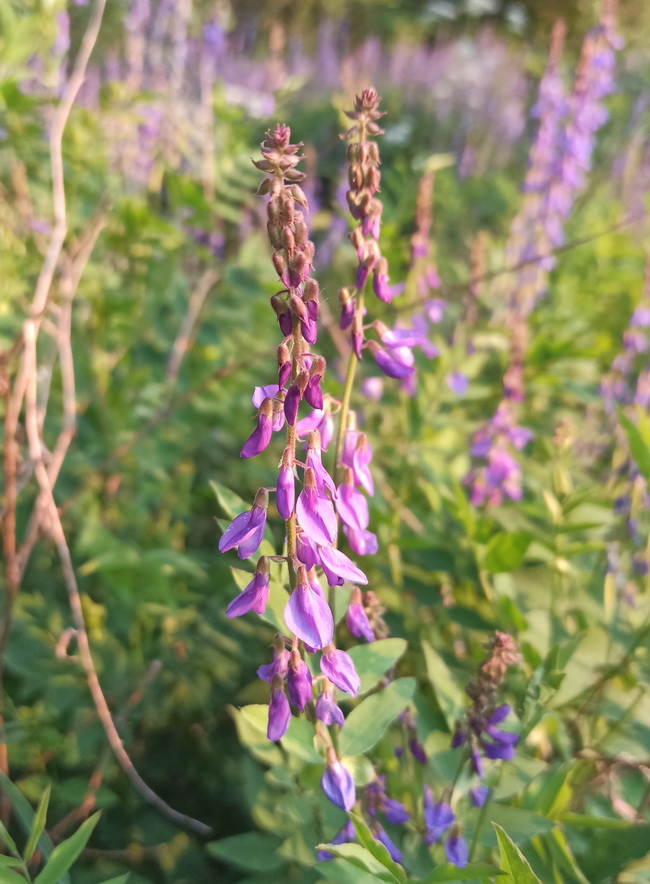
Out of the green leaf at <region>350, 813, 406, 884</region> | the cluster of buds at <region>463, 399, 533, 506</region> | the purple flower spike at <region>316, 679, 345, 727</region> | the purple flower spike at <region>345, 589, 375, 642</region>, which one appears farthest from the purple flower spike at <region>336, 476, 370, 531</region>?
the cluster of buds at <region>463, 399, 533, 506</region>

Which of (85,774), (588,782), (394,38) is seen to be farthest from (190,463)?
(394,38)

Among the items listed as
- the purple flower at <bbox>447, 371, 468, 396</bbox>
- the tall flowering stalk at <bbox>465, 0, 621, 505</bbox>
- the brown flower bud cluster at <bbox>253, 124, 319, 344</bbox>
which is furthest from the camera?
the tall flowering stalk at <bbox>465, 0, 621, 505</bbox>

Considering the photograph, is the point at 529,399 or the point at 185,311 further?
the point at 529,399

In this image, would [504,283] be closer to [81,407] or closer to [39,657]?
[81,407]

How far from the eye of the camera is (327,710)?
0.89 m

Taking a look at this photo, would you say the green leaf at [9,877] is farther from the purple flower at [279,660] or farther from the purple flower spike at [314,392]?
the purple flower spike at [314,392]

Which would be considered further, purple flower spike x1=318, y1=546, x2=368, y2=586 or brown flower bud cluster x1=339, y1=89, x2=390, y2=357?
brown flower bud cluster x1=339, y1=89, x2=390, y2=357

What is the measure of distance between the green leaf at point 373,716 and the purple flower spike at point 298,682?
6.2 inches

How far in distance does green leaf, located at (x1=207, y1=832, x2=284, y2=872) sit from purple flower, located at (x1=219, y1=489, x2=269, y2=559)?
651 millimetres

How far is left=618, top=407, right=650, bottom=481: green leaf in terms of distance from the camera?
129cm

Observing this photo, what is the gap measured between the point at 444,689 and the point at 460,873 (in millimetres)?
467

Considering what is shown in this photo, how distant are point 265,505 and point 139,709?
4.33 feet

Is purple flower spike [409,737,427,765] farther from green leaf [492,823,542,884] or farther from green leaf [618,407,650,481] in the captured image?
green leaf [618,407,650,481]

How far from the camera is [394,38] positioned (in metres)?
22.3
